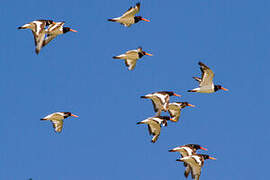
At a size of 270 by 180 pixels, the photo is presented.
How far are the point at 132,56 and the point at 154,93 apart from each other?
3.64 meters

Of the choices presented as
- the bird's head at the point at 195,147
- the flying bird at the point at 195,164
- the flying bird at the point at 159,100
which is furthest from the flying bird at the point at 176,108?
the flying bird at the point at 195,164

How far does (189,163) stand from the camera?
3612cm

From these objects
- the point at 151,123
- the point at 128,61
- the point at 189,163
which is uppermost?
the point at 128,61

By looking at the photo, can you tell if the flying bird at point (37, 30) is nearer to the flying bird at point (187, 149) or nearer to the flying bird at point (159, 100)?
the flying bird at point (159, 100)

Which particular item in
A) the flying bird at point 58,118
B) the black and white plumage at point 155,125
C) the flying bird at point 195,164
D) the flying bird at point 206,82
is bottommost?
the flying bird at point 195,164

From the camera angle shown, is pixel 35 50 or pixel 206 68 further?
pixel 206 68

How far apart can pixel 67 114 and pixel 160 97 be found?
22.4ft

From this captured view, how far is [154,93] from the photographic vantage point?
37.7 meters

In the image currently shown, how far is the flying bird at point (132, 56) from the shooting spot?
1583 inches

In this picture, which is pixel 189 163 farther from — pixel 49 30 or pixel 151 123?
pixel 49 30

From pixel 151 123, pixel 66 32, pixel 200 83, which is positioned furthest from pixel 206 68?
pixel 66 32

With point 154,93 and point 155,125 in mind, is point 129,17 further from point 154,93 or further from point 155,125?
point 155,125

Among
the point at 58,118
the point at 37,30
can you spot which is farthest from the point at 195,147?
the point at 37,30

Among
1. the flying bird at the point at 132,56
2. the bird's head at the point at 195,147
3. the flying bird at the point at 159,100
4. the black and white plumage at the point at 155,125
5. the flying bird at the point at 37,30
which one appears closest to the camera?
the flying bird at the point at 37,30
